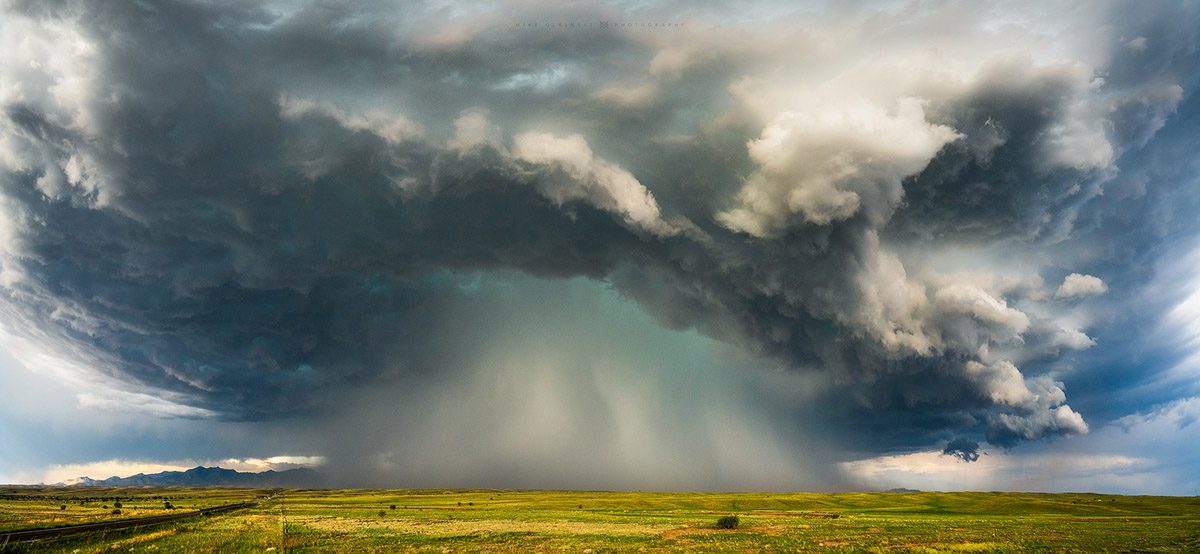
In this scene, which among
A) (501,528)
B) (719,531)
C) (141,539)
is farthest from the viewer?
(501,528)

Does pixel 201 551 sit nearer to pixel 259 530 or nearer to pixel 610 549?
pixel 259 530

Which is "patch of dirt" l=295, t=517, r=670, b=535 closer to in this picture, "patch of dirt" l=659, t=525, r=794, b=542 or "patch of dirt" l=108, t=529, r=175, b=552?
"patch of dirt" l=659, t=525, r=794, b=542

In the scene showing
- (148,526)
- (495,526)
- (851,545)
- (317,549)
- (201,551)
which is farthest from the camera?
(495,526)

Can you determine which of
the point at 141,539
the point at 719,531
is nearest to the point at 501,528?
the point at 719,531

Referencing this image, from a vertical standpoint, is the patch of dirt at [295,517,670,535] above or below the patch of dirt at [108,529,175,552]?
below

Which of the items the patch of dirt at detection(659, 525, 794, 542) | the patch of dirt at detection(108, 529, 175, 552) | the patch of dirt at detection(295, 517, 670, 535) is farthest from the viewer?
the patch of dirt at detection(295, 517, 670, 535)

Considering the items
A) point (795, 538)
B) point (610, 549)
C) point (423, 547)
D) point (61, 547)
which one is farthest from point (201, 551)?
point (795, 538)

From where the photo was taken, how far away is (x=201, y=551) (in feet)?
140

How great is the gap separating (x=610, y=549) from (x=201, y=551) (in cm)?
3339

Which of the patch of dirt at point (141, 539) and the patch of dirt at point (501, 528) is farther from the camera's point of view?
the patch of dirt at point (501, 528)

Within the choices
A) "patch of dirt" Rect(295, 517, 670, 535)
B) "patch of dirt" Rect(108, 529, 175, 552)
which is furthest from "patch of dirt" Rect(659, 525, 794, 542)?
"patch of dirt" Rect(108, 529, 175, 552)

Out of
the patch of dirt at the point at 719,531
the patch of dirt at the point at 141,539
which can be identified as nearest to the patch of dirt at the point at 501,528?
the patch of dirt at the point at 719,531

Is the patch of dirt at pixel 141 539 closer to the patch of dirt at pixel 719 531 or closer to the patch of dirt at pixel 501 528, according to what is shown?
the patch of dirt at pixel 501 528

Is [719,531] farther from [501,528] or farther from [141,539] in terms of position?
[141,539]
